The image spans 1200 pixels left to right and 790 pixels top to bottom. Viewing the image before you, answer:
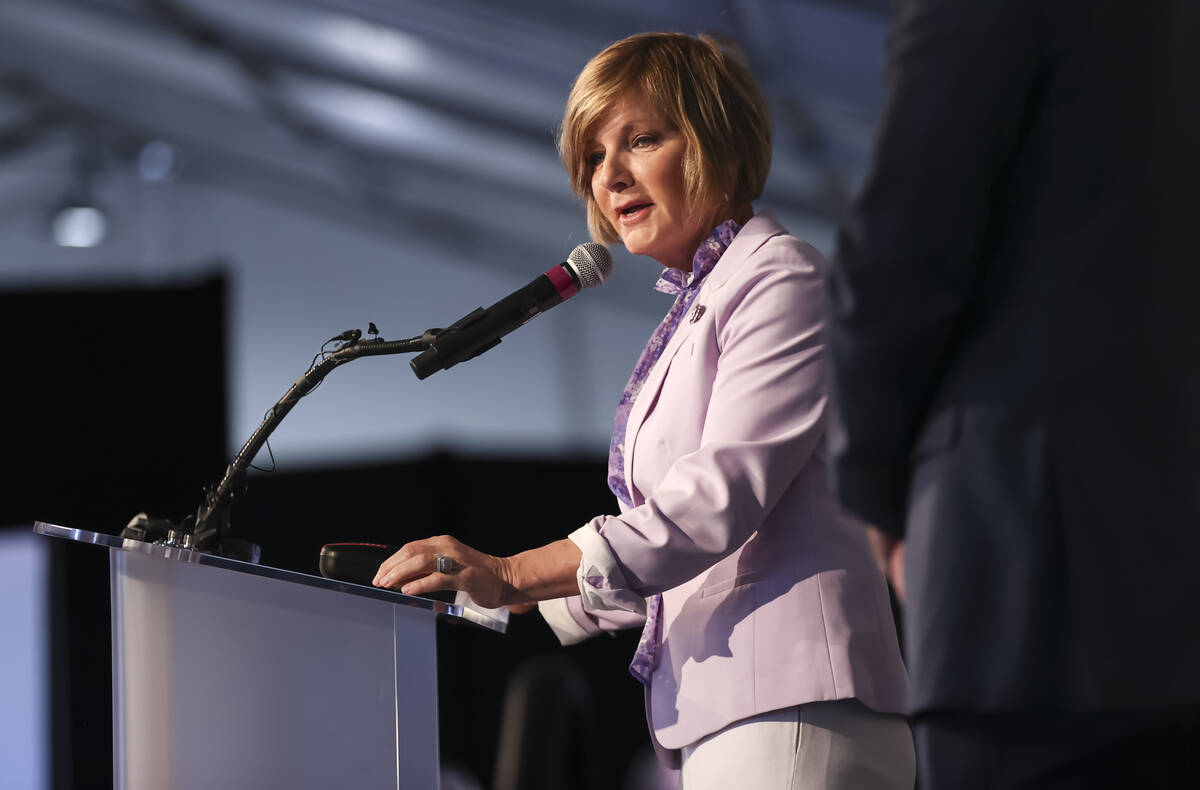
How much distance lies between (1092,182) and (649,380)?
75cm

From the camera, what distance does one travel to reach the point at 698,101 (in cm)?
156

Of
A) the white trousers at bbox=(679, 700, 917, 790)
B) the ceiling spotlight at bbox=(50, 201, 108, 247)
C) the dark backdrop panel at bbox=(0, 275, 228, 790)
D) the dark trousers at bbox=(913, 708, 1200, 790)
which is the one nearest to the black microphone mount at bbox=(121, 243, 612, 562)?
the white trousers at bbox=(679, 700, 917, 790)

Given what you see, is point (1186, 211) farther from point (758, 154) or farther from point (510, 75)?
point (510, 75)

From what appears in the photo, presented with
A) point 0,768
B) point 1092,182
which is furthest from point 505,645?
point 1092,182

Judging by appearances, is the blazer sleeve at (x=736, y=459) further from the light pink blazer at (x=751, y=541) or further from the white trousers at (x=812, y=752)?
the white trousers at (x=812, y=752)

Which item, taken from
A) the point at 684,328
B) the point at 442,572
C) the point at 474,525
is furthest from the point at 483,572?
the point at 474,525

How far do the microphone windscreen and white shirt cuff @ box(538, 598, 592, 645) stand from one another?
0.46m

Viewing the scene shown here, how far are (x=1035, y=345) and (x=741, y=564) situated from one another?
0.59m

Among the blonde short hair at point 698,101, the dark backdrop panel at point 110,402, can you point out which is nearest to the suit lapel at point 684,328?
the blonde short hair at point 698,101

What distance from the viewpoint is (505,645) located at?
4.27 meters

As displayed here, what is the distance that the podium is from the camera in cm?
126

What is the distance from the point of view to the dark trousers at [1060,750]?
2.22 feet

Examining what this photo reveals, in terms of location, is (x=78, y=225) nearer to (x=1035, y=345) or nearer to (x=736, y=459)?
(x=736, y=459)

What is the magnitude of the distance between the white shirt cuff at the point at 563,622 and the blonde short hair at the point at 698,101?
60 centimetres
